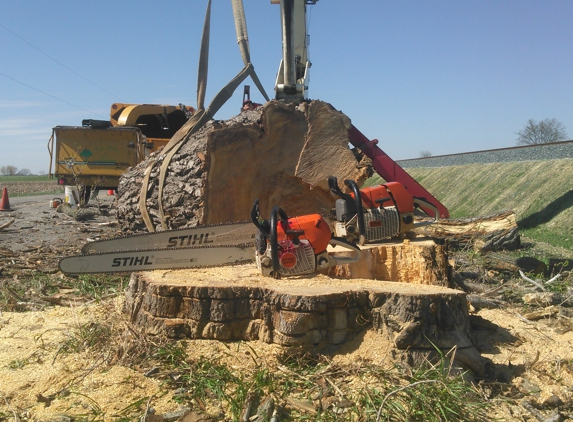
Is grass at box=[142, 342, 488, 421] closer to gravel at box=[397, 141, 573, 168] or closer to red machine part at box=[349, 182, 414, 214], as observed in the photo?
red machine part at box=[349, 182, 414, 214]

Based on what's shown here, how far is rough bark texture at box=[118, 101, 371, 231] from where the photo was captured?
5664mm

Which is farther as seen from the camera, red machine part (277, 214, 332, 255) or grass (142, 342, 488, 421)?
red machine part (277, 214, 332, 255)

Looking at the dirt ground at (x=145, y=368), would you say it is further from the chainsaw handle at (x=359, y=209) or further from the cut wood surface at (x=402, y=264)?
the chainsaw handle at (x=359, y=209)

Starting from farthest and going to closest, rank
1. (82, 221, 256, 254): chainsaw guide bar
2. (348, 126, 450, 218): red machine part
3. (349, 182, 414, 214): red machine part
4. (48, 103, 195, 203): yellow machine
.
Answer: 1. (48, 103, 195, 203): yellow machine
2. (348, 126, 450, 218): red machine part
3. (349, 182, 414, 214): red machine part
4. (82, 221, 256, 254): chainsaw guide bar

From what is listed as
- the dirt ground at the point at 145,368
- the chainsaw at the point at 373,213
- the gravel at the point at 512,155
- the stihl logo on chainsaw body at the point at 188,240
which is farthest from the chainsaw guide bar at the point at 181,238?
the gravel at the point at 512,155

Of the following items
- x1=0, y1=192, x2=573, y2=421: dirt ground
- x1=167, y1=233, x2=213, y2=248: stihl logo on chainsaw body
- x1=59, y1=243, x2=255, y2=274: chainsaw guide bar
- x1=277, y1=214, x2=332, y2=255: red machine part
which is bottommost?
x1=0, y1=192, x2=573, y2=421: dirt ground

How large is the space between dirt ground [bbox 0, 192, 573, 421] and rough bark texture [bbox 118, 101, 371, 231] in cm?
139

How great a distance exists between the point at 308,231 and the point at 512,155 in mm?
14253

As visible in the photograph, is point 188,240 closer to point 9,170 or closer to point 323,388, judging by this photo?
point 323,388

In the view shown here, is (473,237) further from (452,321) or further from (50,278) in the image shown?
(50,278)

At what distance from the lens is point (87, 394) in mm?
3023

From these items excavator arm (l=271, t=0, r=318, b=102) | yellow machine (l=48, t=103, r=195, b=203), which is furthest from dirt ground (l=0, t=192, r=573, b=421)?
yellow machine (l=48, t=103, r=195, b=203)

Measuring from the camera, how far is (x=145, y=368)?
10.7 ft

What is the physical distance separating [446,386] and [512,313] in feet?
7.18
